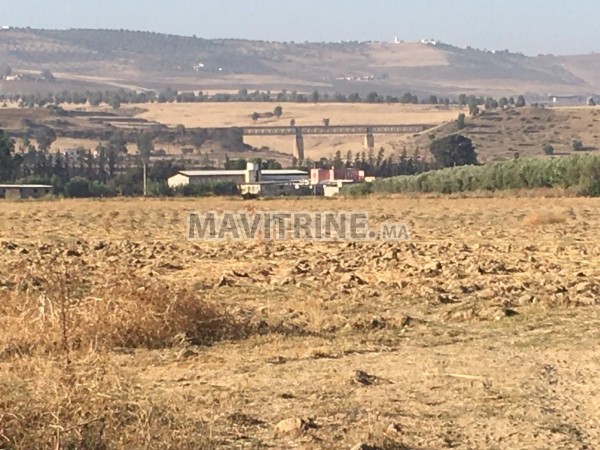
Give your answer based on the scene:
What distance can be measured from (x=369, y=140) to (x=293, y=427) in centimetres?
16493

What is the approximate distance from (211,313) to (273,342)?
0.71 m

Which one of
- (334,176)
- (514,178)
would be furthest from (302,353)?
(334,176)

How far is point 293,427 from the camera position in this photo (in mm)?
7234

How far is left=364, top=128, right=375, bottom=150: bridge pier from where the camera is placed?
16498cm

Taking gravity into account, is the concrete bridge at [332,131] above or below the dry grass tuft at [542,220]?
below

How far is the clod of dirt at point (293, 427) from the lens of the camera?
7.18 metres

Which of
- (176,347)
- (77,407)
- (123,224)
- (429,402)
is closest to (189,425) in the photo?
(77,407)

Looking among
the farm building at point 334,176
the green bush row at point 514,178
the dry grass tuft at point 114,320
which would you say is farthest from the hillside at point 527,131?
the dry grass tuft at point 114,320

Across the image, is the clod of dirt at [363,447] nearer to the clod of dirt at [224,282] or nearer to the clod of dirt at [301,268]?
the clod of dirt at [224,282]

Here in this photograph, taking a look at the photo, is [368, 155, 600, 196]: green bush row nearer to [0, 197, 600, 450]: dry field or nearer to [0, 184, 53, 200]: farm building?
[0, 184, 53, 200]: farm building

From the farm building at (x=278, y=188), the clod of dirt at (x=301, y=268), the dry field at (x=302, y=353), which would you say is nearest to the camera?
the dry field at (x=302, y=353)

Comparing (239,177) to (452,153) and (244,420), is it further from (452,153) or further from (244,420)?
(244,420)

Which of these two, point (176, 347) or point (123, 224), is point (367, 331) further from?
point (123, 224)

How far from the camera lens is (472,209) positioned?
130 ft
